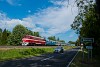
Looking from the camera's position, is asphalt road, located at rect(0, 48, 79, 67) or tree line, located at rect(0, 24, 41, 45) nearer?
asphalt road, located at rect(0, 48, 79, 67)

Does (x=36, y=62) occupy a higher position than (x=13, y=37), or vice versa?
(x=13, y=37)

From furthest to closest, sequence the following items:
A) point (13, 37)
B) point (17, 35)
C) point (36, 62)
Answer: point (17, 35)
point (13, 37)
point (36, 62)

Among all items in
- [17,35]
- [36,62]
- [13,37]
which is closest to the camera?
[36,62]

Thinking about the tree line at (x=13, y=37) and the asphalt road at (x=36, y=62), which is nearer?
the asphalt road at (x=36, y=62)

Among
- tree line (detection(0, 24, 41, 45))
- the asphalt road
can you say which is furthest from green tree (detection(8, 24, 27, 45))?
the asphalt road

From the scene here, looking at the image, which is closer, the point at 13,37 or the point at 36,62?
the point at 36,62

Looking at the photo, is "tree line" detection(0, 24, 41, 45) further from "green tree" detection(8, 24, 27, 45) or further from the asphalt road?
the asphalt road

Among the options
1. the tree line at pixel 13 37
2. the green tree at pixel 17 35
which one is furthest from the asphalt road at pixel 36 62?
the green tree at pixel 17 35

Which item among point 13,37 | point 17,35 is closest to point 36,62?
point 13,37

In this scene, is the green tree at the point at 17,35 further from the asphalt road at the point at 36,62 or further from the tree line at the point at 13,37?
the asphalt road at the point at 36,62

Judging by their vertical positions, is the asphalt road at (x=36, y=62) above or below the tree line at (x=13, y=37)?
below

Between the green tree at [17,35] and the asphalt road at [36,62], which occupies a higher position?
the green tree at [17,35]

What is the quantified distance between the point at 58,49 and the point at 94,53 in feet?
74.0

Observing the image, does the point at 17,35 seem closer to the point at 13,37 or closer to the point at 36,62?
the point at 13,37
